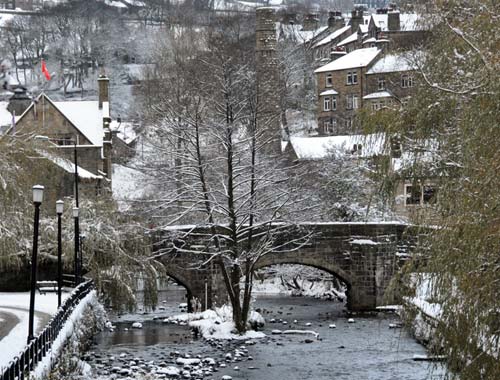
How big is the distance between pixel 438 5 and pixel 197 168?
1886 cm

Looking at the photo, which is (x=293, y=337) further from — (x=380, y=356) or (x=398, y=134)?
(x=398, y=134)

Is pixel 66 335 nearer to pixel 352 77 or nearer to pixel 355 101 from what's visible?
pixel 355 101

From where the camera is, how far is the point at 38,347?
15.3 m

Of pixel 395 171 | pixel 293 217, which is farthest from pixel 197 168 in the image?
pixel 395 171

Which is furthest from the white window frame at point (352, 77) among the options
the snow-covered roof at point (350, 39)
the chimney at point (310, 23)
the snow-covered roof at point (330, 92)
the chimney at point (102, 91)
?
the chimney at point (310, 23)

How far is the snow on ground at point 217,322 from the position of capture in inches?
1146

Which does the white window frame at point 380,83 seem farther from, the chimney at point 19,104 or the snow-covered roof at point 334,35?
the snow-covered roof at point 334,35

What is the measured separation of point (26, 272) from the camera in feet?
104

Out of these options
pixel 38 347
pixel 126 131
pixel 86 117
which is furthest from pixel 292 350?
pixel 126 131

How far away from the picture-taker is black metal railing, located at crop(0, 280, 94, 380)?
39.9 feet

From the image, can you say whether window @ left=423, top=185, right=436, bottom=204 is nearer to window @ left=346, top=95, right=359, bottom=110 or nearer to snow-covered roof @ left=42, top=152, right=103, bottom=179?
snow-covered roof @ left=42, top=152, right=103, bottom=179

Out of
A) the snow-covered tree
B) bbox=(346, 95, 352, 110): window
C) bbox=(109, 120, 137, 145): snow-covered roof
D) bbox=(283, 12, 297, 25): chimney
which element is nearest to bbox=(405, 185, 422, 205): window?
the snow-covered tree

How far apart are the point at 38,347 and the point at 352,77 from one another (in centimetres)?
5503

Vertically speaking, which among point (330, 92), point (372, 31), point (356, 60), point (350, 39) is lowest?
point (330, 92)
